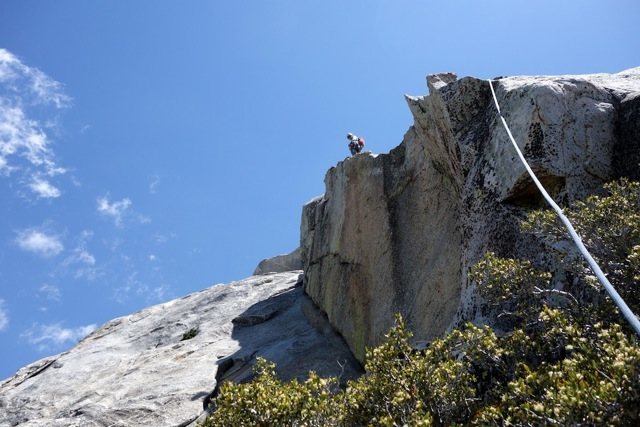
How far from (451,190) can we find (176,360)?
56.3 ft

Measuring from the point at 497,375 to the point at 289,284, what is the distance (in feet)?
96.5

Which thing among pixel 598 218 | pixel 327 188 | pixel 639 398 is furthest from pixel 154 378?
pixel 639 398

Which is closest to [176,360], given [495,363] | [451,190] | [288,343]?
[288,343]

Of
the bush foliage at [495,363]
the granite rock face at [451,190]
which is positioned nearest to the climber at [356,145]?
the granite rock face at [451,190]

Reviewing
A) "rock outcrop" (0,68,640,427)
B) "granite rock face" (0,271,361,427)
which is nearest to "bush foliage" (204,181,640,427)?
"rock outcrop" (0,68,640,427)

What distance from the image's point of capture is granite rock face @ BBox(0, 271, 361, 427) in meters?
24.7

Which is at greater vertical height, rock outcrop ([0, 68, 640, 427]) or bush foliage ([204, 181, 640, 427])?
rock outcrop ([0, 68, 640, 427])

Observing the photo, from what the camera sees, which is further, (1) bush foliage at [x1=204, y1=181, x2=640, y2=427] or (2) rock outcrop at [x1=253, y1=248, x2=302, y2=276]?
(2) rock outcrop at [x1=253, y1=248, x2=302, y2=276]

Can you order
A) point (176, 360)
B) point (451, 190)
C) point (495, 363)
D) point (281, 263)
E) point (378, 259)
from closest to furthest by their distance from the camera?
1. point (495, 363)
2. point (451, 190)
3. point (378, 259)
4. point (176, 360)
5. point (281, 263)

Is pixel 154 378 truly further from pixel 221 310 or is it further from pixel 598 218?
pixel 598 218

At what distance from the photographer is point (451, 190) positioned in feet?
68.5

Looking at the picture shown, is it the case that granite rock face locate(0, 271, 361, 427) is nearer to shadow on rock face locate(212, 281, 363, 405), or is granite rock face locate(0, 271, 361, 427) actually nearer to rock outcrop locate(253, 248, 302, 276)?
shadow on rock face locate(212, 281, 363, 405)

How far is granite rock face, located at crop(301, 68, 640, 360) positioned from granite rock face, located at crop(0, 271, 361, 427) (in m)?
2.33

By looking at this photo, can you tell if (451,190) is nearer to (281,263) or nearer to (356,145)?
(356,145)
